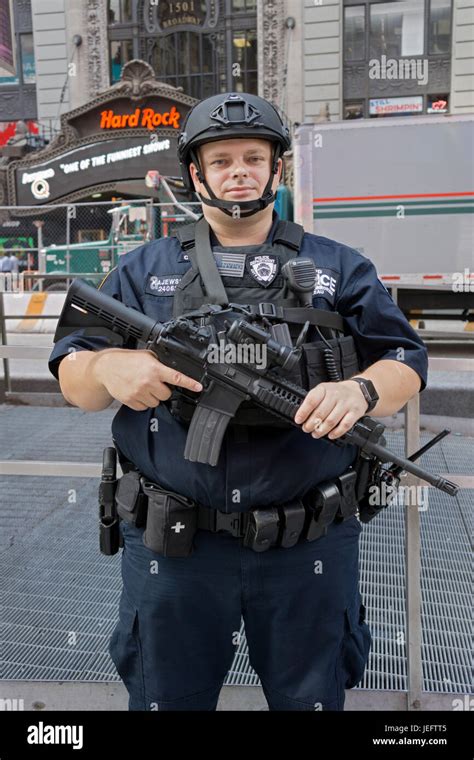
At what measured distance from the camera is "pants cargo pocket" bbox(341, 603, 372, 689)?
1.81 m

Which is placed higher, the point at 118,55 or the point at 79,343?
the point at 118,55

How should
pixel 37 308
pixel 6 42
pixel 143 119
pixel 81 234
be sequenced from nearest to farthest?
pixel 6 42
pixel 37 308
pixel 81 234
pixel 143 119

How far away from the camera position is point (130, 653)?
1781 millimetres

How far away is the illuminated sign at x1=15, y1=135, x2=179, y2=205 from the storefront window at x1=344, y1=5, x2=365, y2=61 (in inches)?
240

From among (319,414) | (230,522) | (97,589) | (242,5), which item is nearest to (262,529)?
(230,522)

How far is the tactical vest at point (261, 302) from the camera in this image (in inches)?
65.8

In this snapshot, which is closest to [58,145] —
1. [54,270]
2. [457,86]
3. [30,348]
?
[54,270]

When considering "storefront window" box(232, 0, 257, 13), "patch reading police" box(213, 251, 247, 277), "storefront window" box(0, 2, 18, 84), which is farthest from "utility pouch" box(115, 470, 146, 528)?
"storefront window" box(232, 0, 257, 13)

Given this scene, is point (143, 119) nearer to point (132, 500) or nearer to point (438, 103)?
point (438, 103)

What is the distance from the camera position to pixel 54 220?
1962cm

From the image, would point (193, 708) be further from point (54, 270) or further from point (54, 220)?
point (54, 220)

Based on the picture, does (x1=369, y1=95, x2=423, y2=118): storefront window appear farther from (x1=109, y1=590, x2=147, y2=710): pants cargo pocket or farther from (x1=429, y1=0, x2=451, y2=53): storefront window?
(x1=109, y1=590, x2=147, y2=710): pants cargo pocket

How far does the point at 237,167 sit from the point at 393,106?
20.4 meters
